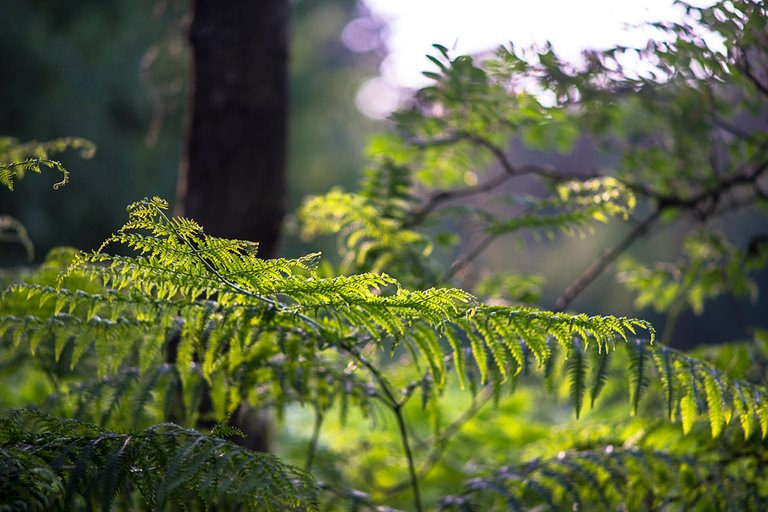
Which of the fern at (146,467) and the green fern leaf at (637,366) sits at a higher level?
the green fern leaf at (637,366)

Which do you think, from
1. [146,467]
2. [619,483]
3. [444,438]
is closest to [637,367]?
[619,483]

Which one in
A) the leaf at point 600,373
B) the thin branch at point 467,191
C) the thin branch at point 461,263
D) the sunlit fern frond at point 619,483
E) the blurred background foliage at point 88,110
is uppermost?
the blurred background foliage at point 88,110

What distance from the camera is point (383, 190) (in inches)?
76.2

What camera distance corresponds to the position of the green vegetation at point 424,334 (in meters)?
Answer: 1.04

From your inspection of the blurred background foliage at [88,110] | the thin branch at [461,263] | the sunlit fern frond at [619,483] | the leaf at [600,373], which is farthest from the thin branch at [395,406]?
the blurred background foliage at [88,110]

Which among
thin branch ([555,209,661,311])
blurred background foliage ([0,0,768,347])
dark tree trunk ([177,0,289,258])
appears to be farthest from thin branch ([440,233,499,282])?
blurred background foliage ([0,0,768,347])

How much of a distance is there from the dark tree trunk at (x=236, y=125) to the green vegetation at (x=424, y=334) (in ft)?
0.75

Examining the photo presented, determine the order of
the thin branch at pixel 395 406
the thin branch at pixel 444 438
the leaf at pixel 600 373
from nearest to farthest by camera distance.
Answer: the thin branch at pixel 395 406
the leaf at pixel 600 373
the thin branch at pixel 444 438

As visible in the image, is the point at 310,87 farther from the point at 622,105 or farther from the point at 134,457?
the point at 134,457

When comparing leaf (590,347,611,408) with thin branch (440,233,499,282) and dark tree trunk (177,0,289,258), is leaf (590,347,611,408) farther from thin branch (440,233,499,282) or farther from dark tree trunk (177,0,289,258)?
dark tree trunk (177,0,289,258)

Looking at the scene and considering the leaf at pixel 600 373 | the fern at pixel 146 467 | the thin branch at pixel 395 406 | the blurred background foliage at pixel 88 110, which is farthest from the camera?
the blurred background foliage at pixel 88 110

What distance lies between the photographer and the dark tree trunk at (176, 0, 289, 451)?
1956mm

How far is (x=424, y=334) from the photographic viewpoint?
1238 millimetres

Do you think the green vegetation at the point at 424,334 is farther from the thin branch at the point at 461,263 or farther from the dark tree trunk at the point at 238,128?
the dark tree trunk at the point at 238,128
